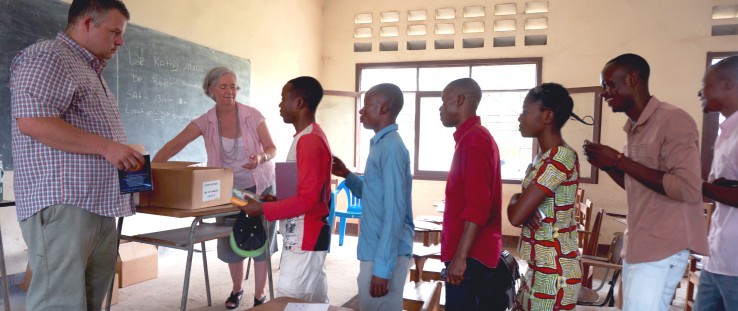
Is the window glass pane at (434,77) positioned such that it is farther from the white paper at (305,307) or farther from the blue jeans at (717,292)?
the white paper at (305,307)

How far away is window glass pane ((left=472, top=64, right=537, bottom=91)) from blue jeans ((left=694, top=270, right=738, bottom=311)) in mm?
4494

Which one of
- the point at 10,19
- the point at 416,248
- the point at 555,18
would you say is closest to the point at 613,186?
the point at 555,18

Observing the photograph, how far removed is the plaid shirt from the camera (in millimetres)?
1376

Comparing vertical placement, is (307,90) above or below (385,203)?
above

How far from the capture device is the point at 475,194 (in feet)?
5.15

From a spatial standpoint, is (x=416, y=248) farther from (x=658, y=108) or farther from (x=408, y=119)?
(x=408, y=119)

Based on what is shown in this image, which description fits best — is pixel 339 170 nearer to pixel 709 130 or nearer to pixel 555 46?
pixel 555 46

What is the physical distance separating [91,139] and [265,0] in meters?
4.31

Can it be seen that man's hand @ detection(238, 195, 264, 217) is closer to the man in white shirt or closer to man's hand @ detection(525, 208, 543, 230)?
man's hand @ detection(525, 208, 543, 230)

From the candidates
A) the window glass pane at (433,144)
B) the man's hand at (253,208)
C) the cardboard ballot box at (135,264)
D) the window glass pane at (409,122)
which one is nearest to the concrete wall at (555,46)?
the window glass pane at (433,144)

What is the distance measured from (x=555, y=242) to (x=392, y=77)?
5.24 m

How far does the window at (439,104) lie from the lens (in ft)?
19.3

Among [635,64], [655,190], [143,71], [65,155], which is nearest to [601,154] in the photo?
[655,190]

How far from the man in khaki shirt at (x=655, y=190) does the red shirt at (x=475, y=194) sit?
0.37 meters
